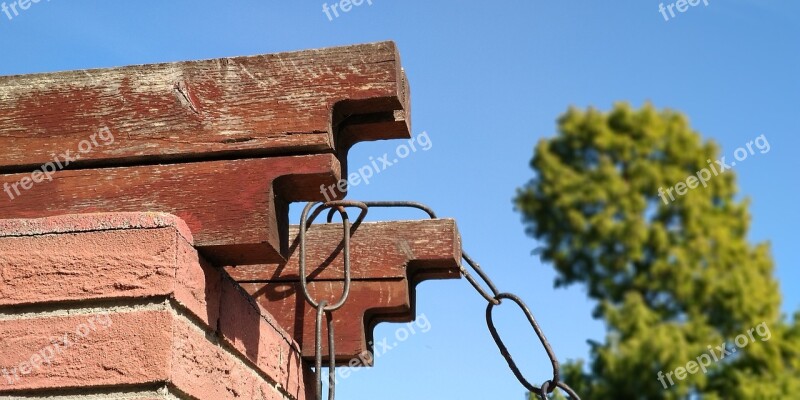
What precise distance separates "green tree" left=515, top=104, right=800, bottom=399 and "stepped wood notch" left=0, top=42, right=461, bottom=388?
12.3m

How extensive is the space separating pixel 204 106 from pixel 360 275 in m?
0.68

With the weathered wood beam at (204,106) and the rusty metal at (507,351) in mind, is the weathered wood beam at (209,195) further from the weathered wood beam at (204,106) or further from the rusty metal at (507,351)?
the rusty metal at (507,351)

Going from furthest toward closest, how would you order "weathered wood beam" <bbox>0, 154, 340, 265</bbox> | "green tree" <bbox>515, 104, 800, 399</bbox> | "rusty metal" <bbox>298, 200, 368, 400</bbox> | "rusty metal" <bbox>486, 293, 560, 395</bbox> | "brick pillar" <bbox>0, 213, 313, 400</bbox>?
1. "green tree" <bbox>515, 104, 800, 399</bbox>
2. "rusty metal" <bbox>486, 293, 560, 395</bbox>
3. "rusty metal" <bbox>298, 200, 368, 400</bbox>
4. "weathered wood beam" <bbox>0, 154, 340, 265</bbox>
5. "brick pillar" <bbox>0, 213, 313, 400</bbox>

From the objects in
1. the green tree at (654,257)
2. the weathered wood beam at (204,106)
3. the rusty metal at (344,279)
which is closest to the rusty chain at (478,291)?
the rusty metal at (344,279)

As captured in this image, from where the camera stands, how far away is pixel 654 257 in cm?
1463

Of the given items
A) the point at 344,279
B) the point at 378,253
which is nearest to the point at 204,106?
the point at 344,279

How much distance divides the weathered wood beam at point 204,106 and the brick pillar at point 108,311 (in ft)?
0.55

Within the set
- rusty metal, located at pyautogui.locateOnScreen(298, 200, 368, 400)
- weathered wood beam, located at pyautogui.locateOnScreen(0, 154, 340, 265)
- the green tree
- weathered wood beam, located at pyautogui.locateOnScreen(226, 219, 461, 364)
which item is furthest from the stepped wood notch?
the green tree

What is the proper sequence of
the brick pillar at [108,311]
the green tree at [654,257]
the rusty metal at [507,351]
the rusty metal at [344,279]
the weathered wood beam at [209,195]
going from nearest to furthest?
the brick pillar at [108,311] < the weathered wood beam at [209,195] < the rusty metal at [344,279] < the rusty metal at [507,351] < the green tree at [654,257]

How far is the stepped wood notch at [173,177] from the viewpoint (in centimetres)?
146

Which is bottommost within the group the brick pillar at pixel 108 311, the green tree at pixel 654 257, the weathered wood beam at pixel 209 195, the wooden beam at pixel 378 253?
the brick pillar at pixel 108 311

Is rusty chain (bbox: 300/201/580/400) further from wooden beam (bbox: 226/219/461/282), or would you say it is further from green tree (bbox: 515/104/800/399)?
green tree (bbox: 515/104/800/399)

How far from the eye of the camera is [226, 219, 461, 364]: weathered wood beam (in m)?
2.09

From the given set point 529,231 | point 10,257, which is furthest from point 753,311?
point 10,257
